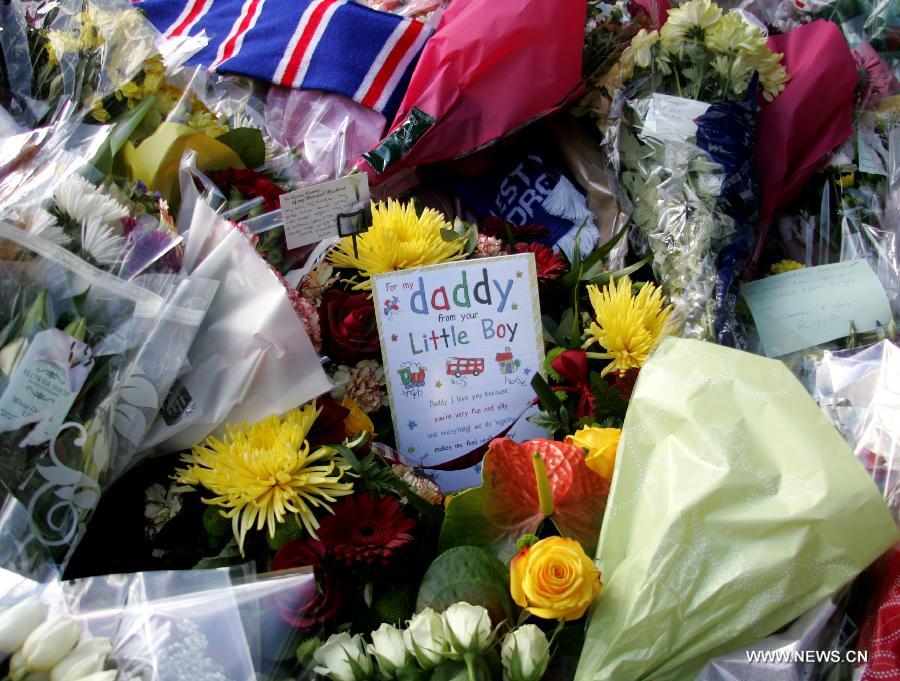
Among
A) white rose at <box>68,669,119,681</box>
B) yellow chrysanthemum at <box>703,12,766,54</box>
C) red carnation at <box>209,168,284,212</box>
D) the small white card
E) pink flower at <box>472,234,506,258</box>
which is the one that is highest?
yellow chrysanthemum at <box>703,12,766,54</box>

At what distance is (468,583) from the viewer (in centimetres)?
83

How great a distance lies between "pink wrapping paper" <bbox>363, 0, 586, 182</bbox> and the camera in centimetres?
143

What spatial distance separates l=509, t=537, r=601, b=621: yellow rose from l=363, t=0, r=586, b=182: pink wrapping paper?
0.85 m

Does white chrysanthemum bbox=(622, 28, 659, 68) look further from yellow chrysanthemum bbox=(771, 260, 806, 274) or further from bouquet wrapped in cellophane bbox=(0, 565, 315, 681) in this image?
bouquet wrapped in cellophane bbox=(0, 565, 315, 681)

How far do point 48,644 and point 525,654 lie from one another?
1.34ft

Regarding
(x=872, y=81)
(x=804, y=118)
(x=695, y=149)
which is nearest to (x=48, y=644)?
(x=695, y=149)

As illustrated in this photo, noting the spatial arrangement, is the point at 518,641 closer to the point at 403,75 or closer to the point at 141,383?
the point at 141,383

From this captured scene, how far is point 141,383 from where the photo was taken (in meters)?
0.96

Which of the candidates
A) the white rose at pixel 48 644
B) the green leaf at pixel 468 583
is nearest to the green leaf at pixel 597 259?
the green leaf at pixel 468 583

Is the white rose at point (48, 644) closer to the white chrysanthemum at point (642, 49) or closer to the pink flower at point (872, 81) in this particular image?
the white chrysanthemum at point (642, 49)

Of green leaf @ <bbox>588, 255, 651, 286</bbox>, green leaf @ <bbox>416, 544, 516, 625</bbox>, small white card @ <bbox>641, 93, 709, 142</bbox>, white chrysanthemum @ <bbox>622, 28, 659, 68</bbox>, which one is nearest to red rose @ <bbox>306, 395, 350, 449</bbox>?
green leaf @ <bbox>416, 544, 516, 625</bbox>

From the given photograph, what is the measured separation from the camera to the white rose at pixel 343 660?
0.76 metres

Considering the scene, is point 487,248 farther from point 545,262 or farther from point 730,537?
point 730,537

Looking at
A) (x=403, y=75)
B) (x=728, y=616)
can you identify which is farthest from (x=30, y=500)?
(x=403, y=75)
